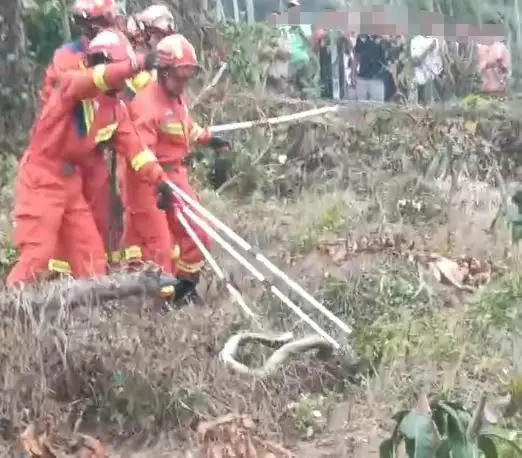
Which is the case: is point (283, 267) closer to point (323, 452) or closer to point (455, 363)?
point (455, 363)

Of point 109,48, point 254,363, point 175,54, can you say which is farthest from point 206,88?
point 254,363

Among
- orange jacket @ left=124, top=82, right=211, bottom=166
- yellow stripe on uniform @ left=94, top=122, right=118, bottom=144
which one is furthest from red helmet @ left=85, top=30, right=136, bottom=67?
orange jacket @ left=124, top=82, right=211, bottom=166

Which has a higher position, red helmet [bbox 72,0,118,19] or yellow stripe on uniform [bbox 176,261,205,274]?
red helmet [bbox 72,0,118,19]

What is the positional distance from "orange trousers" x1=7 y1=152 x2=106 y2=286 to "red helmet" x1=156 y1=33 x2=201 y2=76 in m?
0.75

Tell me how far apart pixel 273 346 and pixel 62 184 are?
139cm

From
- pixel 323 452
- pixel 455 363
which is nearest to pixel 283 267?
pixel 455 363

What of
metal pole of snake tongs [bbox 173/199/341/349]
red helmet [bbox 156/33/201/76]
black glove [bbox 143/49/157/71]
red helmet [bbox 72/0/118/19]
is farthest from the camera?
red helmet [bbox 156/33/201/76]

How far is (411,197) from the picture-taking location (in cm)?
873

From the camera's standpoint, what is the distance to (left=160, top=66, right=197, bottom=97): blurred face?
635 cm

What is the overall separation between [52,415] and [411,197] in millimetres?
4768

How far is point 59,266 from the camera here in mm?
5953

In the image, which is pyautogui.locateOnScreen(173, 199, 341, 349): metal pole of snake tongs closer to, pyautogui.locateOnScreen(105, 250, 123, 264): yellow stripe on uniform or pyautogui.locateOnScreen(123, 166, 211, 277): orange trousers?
pyautogui.locateOnScreen(123, 166, 211, 277): orange trousers

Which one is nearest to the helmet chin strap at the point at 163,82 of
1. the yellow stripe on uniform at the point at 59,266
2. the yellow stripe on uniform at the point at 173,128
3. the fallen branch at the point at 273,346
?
the yellow stripe on uniform at the point at 173,128

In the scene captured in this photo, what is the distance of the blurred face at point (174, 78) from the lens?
20.8 ft
